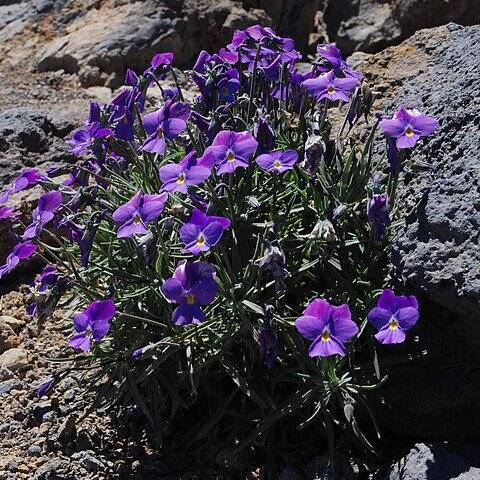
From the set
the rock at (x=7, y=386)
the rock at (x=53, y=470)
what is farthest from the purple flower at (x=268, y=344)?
the rock at (x=7, y=386)

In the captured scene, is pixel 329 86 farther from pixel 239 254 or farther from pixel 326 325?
pixel 326 325

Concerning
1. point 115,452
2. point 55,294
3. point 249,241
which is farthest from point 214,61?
point 115,452

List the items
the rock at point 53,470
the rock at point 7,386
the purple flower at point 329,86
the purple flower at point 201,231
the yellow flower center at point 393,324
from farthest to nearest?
the rock at point 7,386 < the rock at point 53,470 < the purple flower at point 329,86 < the yellow flower center at point 393,324 < the purple flower at point 201,231

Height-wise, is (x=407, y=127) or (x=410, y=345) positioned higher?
(x=407, y=127)

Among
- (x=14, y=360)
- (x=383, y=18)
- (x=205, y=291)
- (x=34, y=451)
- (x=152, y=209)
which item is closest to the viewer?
(x=205, y=291)

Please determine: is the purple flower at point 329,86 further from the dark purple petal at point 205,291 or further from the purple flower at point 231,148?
the dark purple petal at point 205,291

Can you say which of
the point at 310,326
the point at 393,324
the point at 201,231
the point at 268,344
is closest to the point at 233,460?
the point at 268,344
